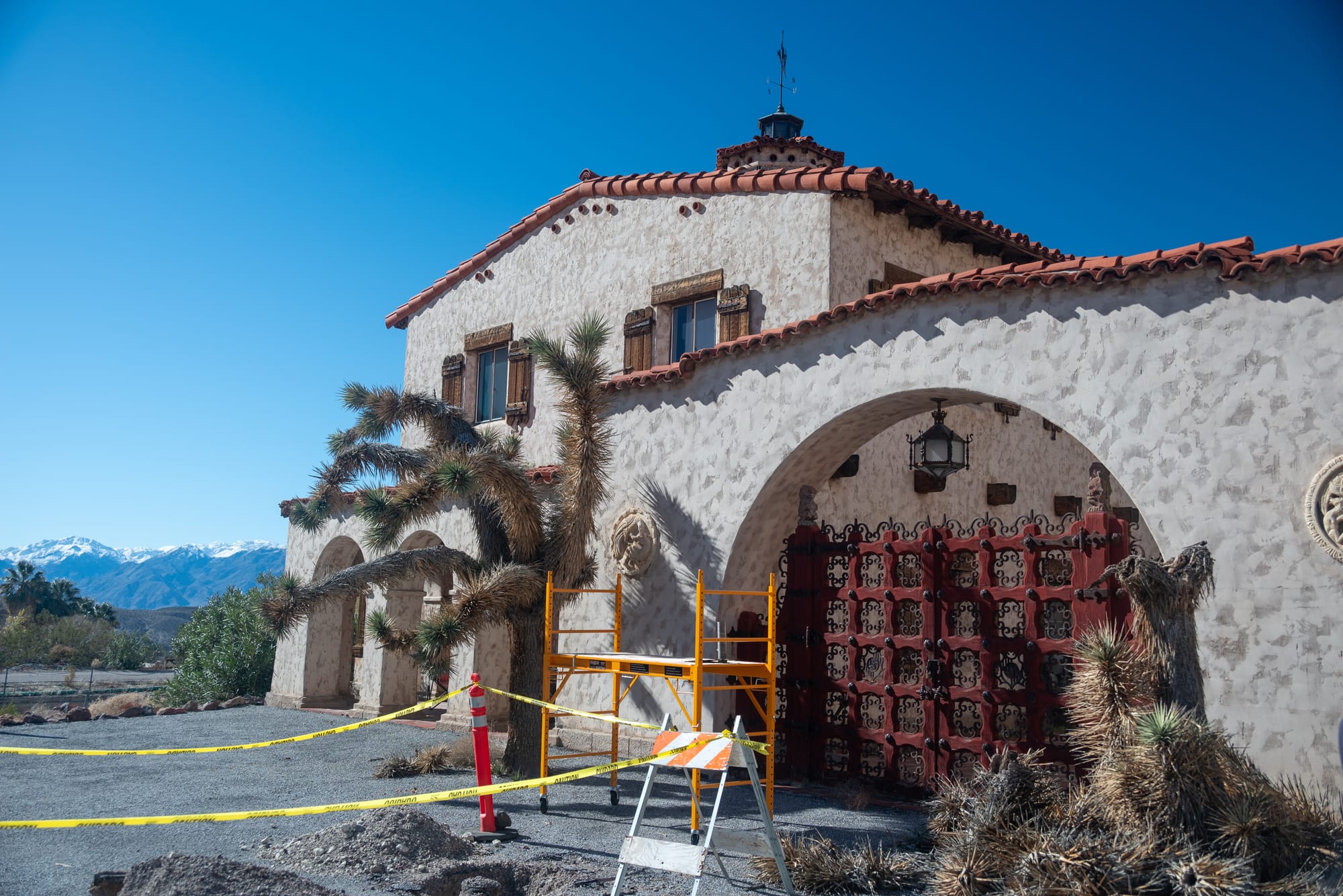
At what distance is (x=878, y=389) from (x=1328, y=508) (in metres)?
3.65

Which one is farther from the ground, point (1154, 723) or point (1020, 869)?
point (1154, 723)

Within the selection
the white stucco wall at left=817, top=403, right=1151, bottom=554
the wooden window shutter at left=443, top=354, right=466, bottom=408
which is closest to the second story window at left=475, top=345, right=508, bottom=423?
the wooden window shutter at left=443, top=354, right=466, bottom=408

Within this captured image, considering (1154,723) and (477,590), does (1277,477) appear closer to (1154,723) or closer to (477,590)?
(1154,723)

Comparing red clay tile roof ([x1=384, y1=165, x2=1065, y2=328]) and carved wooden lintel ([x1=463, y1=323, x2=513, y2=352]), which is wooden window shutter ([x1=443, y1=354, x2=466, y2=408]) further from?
red clay tile roof ([x1=384, y1=165, x2=1065, y2=328])

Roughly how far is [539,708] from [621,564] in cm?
183

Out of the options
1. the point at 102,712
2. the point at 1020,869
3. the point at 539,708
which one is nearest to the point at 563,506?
the point at 539,708

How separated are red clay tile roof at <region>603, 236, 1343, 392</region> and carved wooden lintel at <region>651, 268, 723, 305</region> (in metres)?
2.17

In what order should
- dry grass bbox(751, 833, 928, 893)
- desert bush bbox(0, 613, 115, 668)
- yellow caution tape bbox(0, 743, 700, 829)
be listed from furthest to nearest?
1. desert bush bbox(0, 613, 115, 668)
2. dry grass bbox(751, 833, 928, 893)
3. yellow caution tape bbox(0, 743, 700, 829)

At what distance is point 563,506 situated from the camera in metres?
10.3

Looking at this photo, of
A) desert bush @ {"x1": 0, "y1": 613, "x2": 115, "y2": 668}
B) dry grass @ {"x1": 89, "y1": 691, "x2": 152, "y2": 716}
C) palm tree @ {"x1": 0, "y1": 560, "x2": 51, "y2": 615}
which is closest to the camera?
dry grass @ {"x1": 89, "y1": 691, "x2": 152, "y2": 716}

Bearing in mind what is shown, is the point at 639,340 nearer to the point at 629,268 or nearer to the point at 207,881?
the point at 629,268

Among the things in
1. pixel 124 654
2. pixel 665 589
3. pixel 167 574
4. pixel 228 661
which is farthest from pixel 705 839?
pixel 167 574

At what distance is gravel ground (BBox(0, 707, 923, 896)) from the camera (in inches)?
259

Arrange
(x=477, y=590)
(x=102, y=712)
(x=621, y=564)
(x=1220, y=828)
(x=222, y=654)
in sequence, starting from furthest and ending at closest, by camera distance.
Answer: (x=222, y=654) → (x=102, y=712) → (x=621, y=564) → (x=477, y=590) → (x=1220, y=828)
